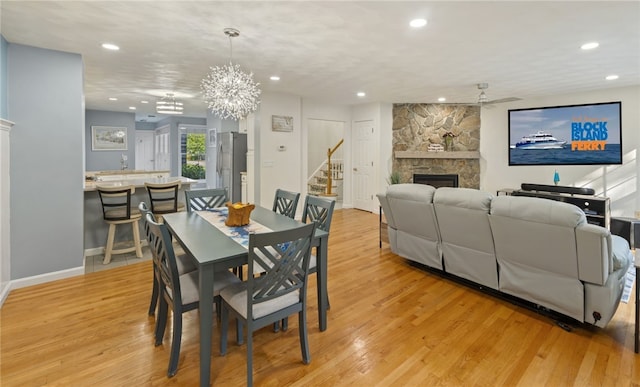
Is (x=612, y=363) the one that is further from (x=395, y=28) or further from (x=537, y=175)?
(x=537, y=175)

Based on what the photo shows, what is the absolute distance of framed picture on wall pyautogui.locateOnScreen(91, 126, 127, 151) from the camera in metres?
8.47

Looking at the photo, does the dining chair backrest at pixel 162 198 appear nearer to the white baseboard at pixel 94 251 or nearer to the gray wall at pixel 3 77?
the white baseboard at pixel 94 251

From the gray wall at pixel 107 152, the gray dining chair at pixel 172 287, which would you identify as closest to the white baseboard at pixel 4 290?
the gray dining chair at pixel 172 287

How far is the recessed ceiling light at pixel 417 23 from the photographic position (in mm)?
2812

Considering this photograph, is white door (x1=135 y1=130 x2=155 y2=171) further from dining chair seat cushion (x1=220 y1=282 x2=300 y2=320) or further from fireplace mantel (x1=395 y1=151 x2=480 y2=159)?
dining chair seat cushion (x1=220 y1=282 x2=300 y2=320)

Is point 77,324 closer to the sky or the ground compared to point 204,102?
closer to the ground

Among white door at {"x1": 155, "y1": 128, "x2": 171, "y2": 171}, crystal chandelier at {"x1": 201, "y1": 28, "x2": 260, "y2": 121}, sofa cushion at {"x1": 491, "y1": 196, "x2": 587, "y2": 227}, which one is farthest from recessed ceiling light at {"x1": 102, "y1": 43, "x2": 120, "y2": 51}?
white door at {"x1": 155, "y1": 128, "x2": 171, "y2": 171}

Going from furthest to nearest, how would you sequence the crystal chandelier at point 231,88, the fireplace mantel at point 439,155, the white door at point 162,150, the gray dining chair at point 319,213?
1. the white door at point 162,150
2. the fireplace mantel at point 439,155
3. the crystal chandelier at point 231,88
4. the gray dining chair at point 319,213

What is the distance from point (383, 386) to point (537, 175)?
6453 millimetres

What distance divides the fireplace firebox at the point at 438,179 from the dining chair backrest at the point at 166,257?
21.0 ft

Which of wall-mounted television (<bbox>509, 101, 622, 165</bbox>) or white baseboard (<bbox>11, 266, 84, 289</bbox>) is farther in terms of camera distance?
wall-mounted television (<bbox>509, 101, 622, 165</bbox>)

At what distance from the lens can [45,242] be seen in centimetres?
336

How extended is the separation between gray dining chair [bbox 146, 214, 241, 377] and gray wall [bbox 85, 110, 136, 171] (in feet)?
26.4

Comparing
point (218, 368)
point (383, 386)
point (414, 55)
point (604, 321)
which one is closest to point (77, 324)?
point (218, 368)
